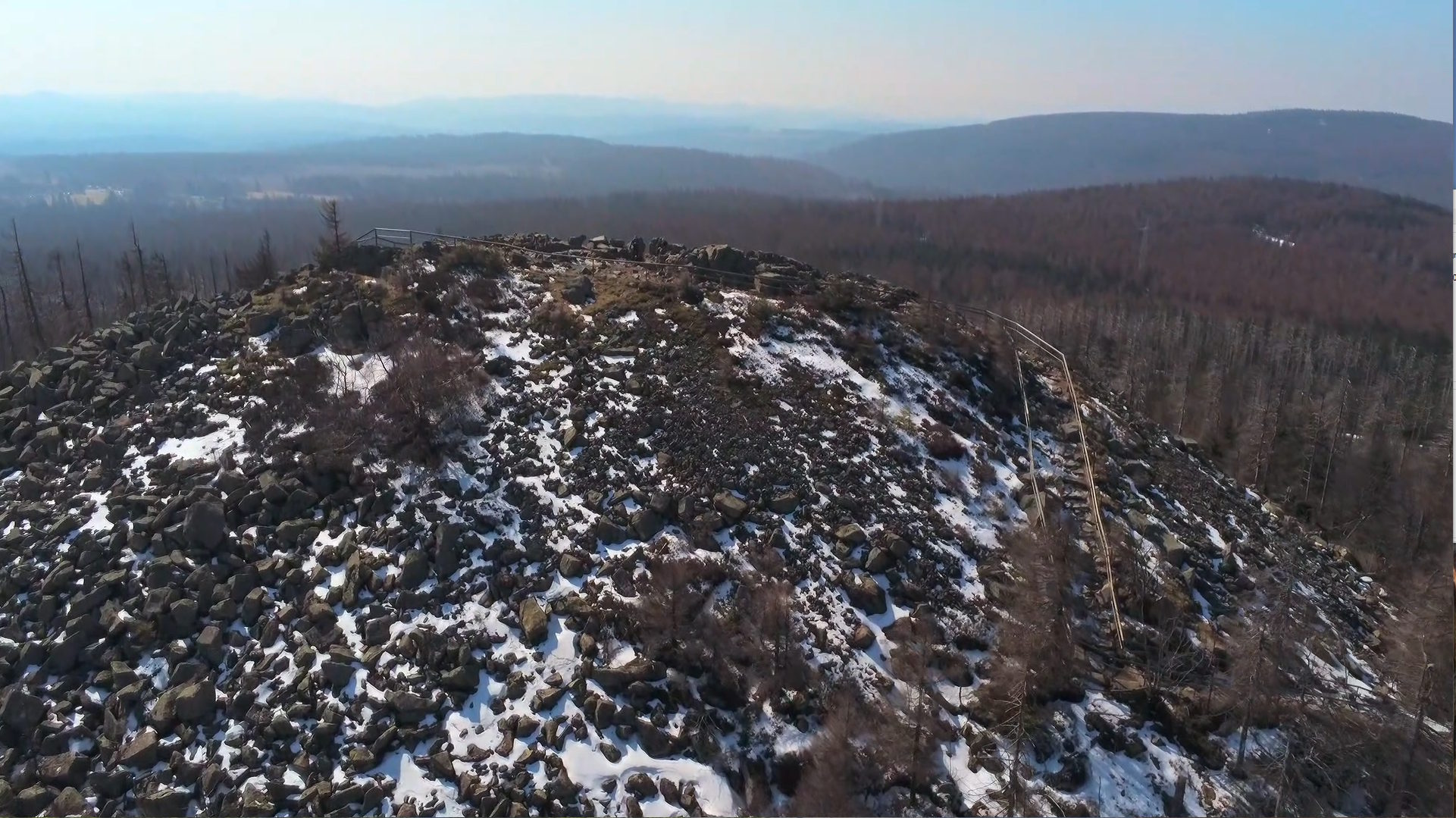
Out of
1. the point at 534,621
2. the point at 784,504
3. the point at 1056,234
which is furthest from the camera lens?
the point at 1056,234

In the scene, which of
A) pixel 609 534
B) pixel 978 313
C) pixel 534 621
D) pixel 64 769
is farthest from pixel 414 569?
pixel 978 313

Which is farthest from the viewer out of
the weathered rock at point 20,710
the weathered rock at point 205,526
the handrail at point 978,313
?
the handrail at point 978,313

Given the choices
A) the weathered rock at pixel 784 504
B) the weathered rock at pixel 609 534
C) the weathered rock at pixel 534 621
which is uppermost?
the weathered rock at pixel 784 504

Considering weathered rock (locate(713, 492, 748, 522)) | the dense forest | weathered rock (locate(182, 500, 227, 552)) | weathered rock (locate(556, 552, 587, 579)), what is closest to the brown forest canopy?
the dense forest

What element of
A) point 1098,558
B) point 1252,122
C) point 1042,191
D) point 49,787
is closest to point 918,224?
point 1042,191

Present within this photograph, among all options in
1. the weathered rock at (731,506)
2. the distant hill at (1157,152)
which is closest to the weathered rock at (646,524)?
the weathered rock at (731,506)

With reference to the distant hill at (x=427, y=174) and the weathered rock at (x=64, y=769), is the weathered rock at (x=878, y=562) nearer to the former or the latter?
the weathered rock at (x=64, y=769)

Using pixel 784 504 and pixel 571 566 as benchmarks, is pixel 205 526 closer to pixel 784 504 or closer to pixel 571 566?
pixel 571 566
